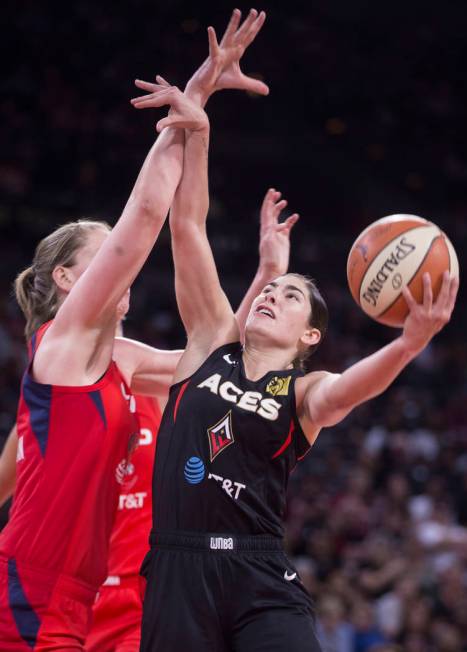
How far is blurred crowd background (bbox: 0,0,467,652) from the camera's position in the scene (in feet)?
32.5

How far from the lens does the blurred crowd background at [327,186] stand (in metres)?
9.91

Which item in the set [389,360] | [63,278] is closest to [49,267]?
[63,278]

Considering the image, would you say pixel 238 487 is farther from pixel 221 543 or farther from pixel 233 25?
pixel 233 25

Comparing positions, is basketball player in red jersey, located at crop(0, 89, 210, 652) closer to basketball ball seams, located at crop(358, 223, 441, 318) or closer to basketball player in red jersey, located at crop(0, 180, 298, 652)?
basketball player in red jersey, located at crop(0, 180, 298, 652)

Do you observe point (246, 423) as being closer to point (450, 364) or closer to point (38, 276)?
point (38, 276)

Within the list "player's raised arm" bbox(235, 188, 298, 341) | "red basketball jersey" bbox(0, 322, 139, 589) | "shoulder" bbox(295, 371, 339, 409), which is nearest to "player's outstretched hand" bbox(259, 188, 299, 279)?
"player's raised arm" bbox(235, 188, 298, 341)

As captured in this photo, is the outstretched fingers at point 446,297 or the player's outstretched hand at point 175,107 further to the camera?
the player's outstretched hand at point 175,107

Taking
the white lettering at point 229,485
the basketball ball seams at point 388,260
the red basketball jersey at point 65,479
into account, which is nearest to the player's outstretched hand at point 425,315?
the basketball ball seams at point 388,260

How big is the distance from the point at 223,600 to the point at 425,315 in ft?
3.94

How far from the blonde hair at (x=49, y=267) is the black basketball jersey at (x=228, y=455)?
2.32ft

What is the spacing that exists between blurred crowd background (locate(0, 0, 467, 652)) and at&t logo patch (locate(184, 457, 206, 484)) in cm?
558

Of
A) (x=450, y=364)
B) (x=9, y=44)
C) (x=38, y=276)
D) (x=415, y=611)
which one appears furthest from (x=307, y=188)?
(x=38, y=276)

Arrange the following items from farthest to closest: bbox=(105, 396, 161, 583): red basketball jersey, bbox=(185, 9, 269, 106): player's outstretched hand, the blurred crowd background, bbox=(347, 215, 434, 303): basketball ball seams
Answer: the blurred crowd background < bbox=(105, 396, 161, 583): red basketball jersey < bbox=(185, 9, 269, 106): player's outstretched hand < bbox=(347, 215, 434, 303): basketball ball seams

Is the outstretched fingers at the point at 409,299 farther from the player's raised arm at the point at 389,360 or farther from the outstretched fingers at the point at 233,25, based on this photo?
the outstretched fingers at the point at 233,25
